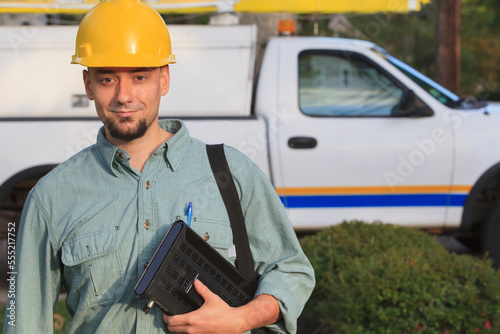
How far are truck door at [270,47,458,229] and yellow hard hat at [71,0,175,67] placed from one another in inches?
151

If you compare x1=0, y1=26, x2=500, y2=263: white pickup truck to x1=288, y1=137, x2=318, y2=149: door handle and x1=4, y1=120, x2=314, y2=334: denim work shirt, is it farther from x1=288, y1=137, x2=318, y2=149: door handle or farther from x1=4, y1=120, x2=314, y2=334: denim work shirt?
x1=4, y1=120, x2=314, y2=334: denim work shirt

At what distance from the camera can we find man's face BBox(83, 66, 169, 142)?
1.93m

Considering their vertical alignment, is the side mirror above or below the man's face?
below

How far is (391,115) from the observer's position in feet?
19.5

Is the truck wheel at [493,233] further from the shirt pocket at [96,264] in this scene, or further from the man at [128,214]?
the shirt pocket at [96,264]

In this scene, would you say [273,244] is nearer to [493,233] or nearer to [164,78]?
[164,78]

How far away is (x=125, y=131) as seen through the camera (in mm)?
1951

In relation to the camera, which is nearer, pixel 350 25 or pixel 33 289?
pixel 33 289

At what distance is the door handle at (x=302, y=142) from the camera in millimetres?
5812

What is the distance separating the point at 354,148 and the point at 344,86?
0.59 m

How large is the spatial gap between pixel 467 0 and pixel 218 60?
71.1 feet

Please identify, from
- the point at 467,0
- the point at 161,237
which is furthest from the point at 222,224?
the point at 467,0

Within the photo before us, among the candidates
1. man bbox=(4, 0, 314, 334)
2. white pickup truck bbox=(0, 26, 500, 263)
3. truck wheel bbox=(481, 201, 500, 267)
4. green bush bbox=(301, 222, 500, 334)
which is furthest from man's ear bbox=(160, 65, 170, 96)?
truck wheel bbox=(481, 201, 500, 267)

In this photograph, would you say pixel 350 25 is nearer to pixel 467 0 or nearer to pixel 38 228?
pixel 467 0
